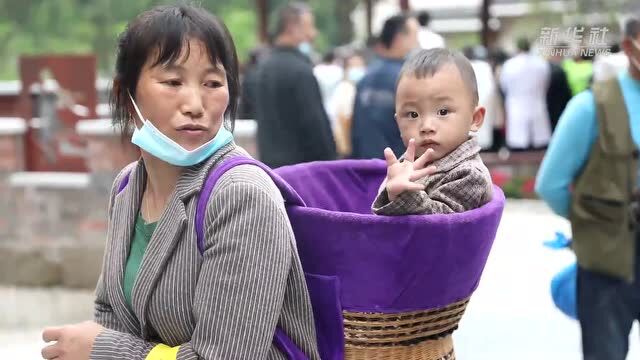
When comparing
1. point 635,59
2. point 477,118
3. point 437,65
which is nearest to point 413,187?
point 437,65

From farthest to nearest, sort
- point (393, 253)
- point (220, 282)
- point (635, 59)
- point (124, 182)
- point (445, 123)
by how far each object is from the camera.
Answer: point (635, 59) → point (445, 123) → point (124, 182) → point (393, 253) → point (220, 282)

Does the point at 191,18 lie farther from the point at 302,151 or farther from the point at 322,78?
the point at 322,78

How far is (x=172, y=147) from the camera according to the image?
173 centimetres

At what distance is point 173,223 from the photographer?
1.69 m

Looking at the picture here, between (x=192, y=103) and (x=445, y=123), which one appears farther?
(x=445, y=123)

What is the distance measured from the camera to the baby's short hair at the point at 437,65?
2.14m

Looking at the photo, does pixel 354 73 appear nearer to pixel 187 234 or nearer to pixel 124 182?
pixel 124 182

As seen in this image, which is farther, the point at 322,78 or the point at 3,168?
the point at 322,78

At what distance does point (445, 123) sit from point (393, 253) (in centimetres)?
42

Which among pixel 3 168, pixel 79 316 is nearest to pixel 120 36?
pixel 79 316

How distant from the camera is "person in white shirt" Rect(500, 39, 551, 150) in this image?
35.0 feet

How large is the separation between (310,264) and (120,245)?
14.0 inches

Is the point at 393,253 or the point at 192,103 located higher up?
the point at 192,103

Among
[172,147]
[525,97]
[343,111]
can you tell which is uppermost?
[172,147]
